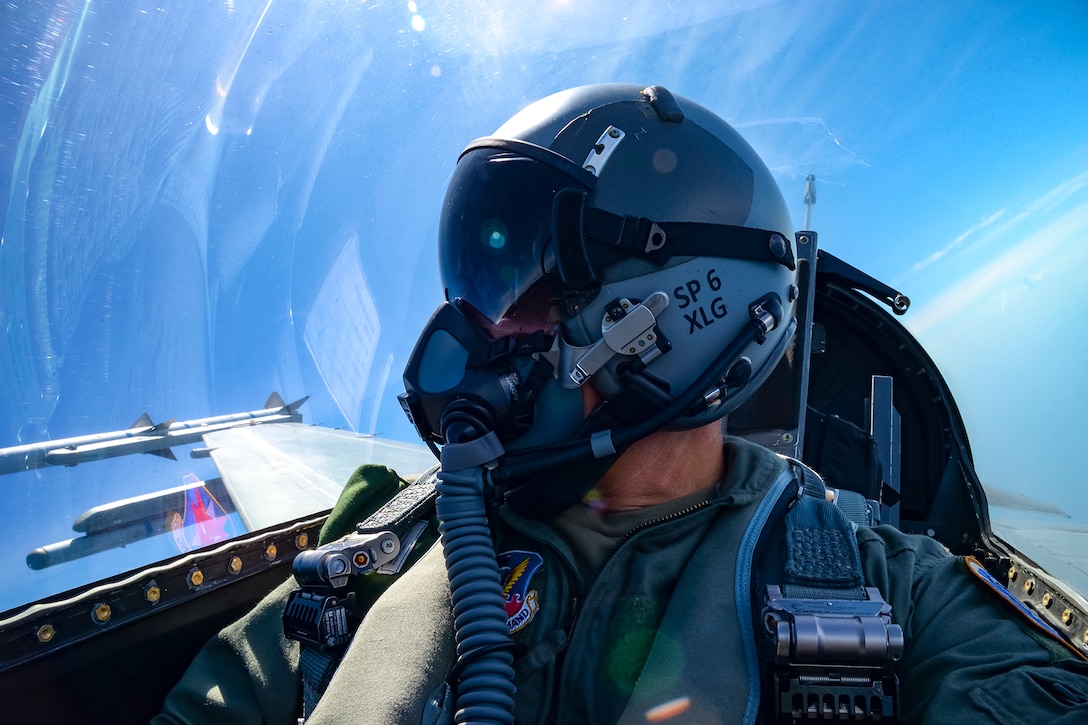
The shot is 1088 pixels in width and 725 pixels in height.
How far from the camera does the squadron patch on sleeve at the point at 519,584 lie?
51.9 inches

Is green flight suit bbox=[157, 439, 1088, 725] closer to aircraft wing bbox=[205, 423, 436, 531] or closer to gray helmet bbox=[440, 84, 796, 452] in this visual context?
gray helmet bbox=[440, 84, 796, 452]

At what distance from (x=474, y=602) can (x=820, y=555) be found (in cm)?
65

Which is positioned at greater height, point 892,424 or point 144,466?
point 144,466

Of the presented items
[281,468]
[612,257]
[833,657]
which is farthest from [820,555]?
[281,468]

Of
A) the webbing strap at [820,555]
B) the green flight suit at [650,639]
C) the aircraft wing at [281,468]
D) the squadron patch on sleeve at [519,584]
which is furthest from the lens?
the aircraft wing at [281,468]

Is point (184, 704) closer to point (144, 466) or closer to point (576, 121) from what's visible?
point (144, 466)

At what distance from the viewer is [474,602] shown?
47.0 inches

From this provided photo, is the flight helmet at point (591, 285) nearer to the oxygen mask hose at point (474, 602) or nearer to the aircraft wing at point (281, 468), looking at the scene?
the oxygen mask hose at point (474, 602)

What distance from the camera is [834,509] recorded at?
4.50 ft

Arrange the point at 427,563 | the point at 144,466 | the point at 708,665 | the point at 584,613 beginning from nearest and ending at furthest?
the point at 708,665 < the point at 584,613 < the point at 427,563 < the point at 144,466

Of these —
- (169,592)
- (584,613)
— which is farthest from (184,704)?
(584,613)

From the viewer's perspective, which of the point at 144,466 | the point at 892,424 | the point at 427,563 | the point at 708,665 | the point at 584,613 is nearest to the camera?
the point at 708,665

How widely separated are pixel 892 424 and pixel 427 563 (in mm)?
2163

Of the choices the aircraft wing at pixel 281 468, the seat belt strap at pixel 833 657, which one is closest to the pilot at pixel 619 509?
the seat belt strap at pixel 833 657
